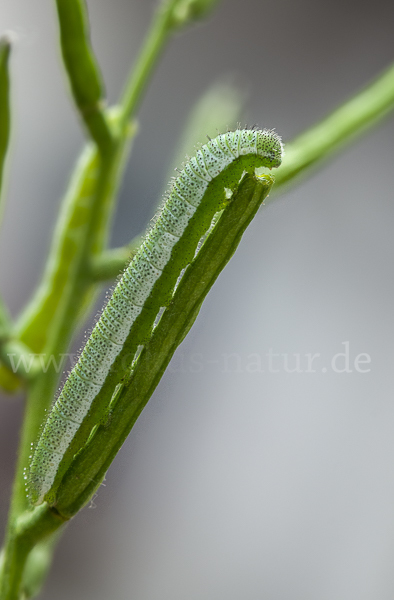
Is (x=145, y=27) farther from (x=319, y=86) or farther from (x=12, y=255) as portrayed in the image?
(x=12, y=255)

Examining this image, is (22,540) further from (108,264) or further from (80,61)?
(80,61)

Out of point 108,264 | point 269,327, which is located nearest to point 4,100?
point 108,264

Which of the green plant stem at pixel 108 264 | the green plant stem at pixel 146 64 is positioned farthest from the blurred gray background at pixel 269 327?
the green plant stem at pixel 108 264

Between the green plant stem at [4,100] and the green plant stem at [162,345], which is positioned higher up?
the green plant stem at [4,100]

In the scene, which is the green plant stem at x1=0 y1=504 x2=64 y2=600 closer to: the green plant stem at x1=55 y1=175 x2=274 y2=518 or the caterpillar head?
Result: the green plant stem at x1=55 y1=175 x2=274 y2=518

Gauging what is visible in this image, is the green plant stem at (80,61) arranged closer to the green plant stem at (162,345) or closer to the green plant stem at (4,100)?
the green plant stem at (4,100)
